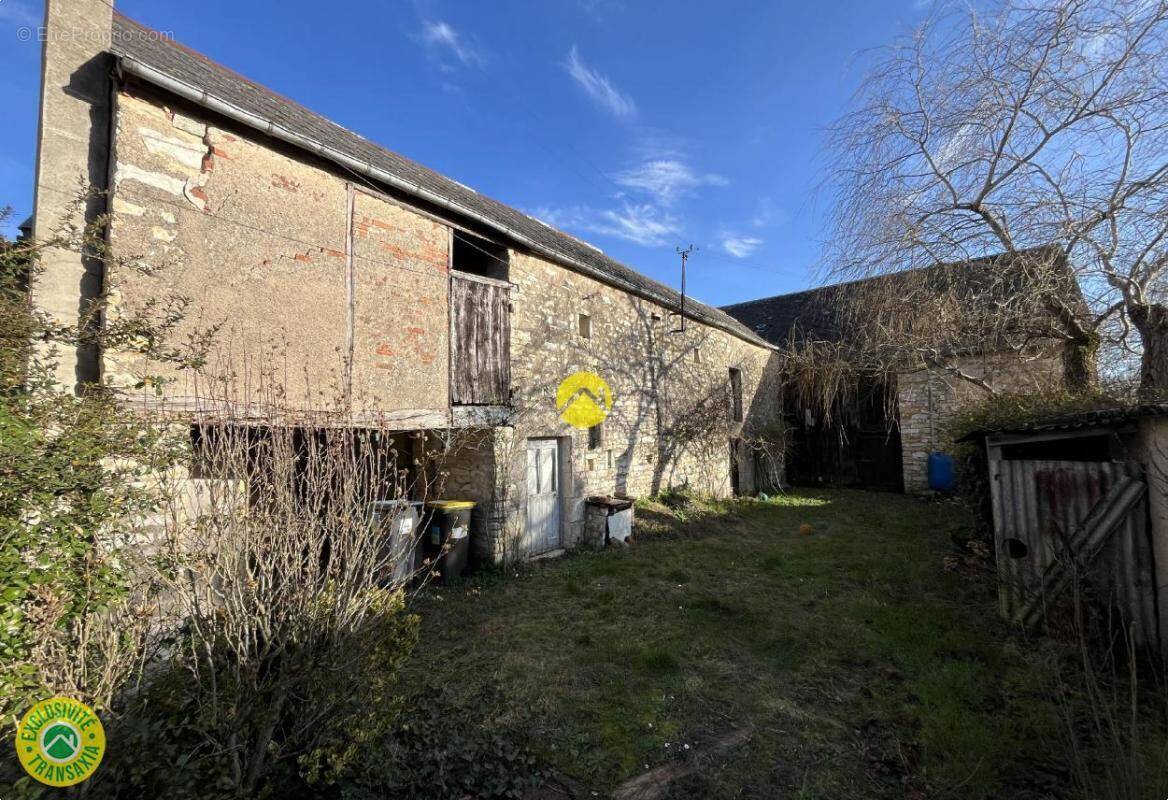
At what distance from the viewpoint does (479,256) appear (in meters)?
7.68

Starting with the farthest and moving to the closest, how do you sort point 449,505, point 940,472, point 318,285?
point 940,472
point 449,505
point 318,285

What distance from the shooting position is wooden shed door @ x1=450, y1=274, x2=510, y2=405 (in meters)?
6.67

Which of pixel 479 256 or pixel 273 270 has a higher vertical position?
pixel 479 256

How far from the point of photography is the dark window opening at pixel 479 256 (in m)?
7.14

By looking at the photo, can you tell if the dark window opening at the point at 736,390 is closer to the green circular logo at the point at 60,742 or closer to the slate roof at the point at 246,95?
the slate roof at the point at 246,95

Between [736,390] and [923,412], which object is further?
[736,390]

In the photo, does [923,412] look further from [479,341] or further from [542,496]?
[479,341]

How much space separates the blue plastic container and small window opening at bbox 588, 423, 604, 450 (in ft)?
30.5

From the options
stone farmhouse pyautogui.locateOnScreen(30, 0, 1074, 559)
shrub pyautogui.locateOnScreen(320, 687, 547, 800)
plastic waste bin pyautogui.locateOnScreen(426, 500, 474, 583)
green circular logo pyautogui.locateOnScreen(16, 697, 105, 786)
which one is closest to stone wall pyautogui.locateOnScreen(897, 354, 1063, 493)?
stone farmhouse pyautogui.locateOnScreen(30, 0, 1074, 559)

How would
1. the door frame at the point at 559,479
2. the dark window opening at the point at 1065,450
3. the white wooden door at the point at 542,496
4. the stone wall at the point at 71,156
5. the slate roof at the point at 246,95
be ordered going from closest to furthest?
the stone wall at the point at 71,156
the slate roof at the point at 246,95
the dark window opening at the point at 1065,450
the white wooden door at the point at 542,496
the door frame at the point at 559,479

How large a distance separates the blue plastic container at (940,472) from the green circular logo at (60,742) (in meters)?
15.1

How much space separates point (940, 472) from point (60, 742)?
1523 centimetres

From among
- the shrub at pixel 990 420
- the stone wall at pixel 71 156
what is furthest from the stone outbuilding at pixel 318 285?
the shrub at pixel 990 420

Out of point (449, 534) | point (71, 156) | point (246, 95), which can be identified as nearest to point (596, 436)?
point (449, 534)
